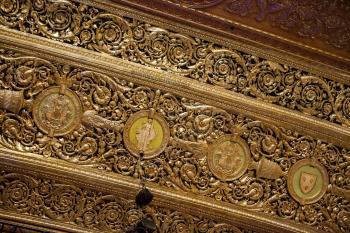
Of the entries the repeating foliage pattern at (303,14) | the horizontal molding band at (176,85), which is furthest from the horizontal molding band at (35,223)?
the repeating foliage pattern at (303,14)

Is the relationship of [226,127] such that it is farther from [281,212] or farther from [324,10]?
[324,10]

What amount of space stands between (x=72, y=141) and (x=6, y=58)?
0.70m

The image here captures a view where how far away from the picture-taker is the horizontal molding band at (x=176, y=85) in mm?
3734

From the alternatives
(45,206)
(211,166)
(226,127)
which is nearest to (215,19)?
(226,127)

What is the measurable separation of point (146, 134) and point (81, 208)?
0.67 meters

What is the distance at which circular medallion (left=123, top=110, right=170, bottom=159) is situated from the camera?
396 cm

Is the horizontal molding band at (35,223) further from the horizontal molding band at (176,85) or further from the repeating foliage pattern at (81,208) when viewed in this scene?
the horizontal molding band at (176,85)

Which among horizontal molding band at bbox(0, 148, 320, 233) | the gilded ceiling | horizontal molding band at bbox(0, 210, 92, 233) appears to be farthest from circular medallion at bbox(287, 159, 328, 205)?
horizontal molding band at bbox(0, 210, 92, 233)

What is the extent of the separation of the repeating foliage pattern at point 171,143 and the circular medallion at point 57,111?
0.03 metres

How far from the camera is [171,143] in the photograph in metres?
4.03

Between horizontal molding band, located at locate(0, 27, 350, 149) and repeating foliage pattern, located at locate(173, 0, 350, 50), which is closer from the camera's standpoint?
horizontal molding band, located at locate(0, 27, 350, 149)

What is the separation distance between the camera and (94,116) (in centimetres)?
388

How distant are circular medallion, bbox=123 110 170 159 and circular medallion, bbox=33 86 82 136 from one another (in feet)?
1.21

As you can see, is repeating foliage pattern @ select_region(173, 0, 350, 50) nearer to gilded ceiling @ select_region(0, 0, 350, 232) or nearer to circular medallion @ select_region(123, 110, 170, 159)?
gilded ceiling @ select_region(0, 0, 350, 232)
